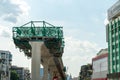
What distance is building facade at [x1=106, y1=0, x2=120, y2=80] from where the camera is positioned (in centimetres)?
13050

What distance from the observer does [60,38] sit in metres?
60.6

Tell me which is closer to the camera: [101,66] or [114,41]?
[114,41]

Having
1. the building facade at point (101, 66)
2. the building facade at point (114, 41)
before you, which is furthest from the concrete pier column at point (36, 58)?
the building facade at point (101, 66)

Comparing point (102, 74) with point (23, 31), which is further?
point (102, 74)

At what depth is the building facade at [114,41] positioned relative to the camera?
130m

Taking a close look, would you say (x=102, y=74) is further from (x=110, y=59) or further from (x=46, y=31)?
(x=46, y=31)

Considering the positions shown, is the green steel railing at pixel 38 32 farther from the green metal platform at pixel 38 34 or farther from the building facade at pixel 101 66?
the building facade at pixel 101 66

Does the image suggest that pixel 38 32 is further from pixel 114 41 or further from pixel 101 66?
pixel 101 66

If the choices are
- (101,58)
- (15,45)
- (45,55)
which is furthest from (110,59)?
(15,45)

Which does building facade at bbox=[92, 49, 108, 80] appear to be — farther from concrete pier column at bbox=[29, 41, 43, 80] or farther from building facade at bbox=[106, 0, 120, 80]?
concrete pier column at bbox=[29, 41, 43, 80]

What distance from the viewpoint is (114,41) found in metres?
134

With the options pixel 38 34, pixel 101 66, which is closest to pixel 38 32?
pixel 38 34

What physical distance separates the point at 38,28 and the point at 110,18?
8717 cm

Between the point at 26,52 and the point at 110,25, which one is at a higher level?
the point at 110,25
